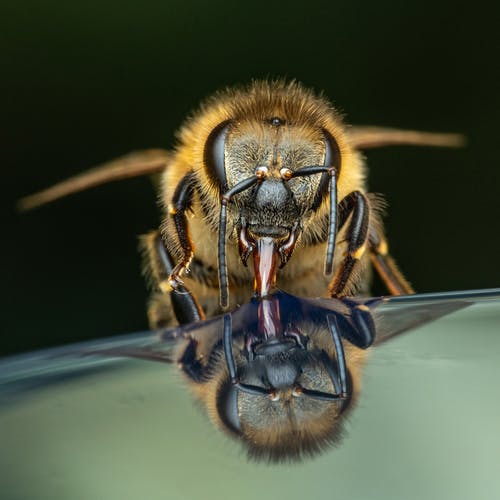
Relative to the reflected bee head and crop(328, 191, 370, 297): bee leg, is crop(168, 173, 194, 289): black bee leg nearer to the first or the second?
crop(328, 191, 370, 297): bee leg

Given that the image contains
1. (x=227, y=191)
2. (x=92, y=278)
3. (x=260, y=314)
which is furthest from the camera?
(x=92, y=278)

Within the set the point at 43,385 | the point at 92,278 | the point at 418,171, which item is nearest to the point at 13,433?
the point at 43,385

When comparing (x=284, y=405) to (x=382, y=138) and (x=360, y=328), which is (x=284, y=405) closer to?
(x=360, y=328)

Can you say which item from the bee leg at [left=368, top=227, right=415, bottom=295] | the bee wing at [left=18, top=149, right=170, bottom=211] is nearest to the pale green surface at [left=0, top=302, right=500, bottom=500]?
the bee leg at [left=368, top=227, right=415, bottom=295]

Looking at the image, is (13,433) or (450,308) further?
(450,308)

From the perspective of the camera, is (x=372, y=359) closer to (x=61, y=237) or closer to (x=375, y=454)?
(x=375, y=454)

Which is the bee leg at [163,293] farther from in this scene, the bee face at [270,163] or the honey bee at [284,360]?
the honey bee at [284,360]
